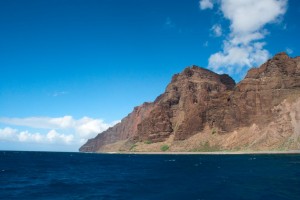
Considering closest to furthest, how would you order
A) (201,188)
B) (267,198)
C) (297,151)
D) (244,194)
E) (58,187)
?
(267,198) < (244,194) < (201,188) < (58,187) < (297,151)

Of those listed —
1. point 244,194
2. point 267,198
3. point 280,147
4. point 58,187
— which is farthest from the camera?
point 280,147

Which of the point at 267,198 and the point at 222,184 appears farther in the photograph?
the point at 222,184

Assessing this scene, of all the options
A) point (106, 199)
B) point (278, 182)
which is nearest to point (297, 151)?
point (278, 182)

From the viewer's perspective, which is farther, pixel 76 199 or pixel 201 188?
pixel 201 188

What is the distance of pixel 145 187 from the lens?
56.1m

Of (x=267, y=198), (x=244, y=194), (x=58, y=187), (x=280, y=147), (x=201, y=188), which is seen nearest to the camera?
(x=267, y=198)

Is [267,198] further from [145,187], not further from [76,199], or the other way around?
[76,199]

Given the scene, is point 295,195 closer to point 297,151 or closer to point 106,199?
point 106,199

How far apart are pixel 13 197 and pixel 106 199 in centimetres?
1314

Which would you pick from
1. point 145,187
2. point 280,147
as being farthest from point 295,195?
point 280,147

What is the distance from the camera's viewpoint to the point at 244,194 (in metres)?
47.1

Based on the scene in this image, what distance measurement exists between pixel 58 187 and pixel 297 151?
155713mm

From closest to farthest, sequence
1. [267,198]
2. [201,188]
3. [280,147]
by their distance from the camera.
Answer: [267,198] → [201,188] → [280,147]

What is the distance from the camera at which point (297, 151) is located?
7210 inches
